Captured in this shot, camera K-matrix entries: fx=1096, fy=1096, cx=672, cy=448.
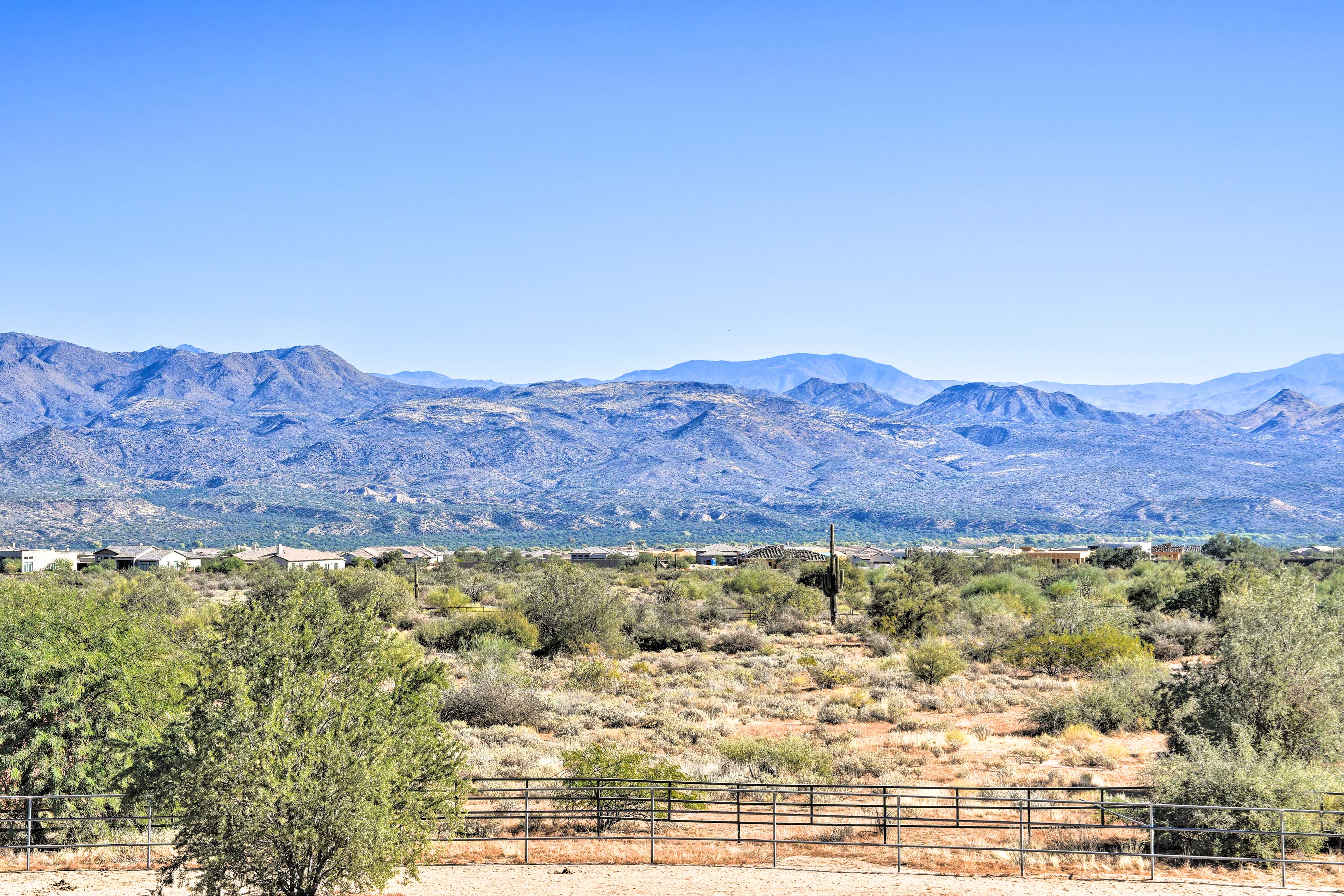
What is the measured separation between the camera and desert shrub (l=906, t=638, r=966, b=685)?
118ft

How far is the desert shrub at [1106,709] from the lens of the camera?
29016 millimetres

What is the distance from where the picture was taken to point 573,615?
42688mm

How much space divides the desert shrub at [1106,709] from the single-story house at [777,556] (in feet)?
184

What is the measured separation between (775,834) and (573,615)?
25.7 m

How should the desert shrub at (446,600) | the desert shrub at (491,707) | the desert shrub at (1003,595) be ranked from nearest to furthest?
the desert shrub at (491,707) < the desert shrub at (1003,595) < the desert shrub at (446,600)

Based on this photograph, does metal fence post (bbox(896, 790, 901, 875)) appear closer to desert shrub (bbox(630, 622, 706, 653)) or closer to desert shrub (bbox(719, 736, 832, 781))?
desert shrub (bbox(719, 736, 832, 781))

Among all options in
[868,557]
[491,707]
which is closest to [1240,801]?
[491,707]

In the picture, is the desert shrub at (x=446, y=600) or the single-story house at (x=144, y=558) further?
the single-story house at (x=144, y=558)

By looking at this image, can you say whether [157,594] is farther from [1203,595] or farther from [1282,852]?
[1282,852]

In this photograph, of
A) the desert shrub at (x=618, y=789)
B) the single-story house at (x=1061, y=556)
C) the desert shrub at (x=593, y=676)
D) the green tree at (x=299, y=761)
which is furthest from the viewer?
the single-story house at (x=1061, y=556)

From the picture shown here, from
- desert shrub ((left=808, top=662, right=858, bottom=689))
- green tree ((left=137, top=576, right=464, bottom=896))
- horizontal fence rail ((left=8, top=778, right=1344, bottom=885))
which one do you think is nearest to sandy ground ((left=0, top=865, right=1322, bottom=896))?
horizontal fence rail ((left=8, top=778, right=1344, bottom=885))

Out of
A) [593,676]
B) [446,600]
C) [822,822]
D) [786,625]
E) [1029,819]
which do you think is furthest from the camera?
[446,600]

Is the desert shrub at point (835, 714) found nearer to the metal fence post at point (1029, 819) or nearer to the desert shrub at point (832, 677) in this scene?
the desert shrub at point (832, 677)

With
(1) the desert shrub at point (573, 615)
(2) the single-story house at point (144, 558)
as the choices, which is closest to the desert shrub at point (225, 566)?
(2) the single-story house at point (144, 558)
